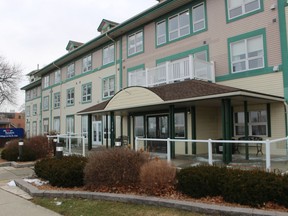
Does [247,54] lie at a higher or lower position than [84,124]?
higher

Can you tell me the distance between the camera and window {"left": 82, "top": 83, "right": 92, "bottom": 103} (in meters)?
26.3

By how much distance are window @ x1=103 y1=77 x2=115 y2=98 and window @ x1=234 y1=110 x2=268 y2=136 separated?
37.2 feet

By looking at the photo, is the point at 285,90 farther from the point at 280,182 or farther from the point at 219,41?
the point at 280,182

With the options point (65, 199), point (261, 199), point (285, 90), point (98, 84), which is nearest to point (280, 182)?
point (261, 199)

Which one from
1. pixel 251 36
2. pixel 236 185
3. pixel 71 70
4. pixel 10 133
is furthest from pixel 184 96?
pixel 71 70

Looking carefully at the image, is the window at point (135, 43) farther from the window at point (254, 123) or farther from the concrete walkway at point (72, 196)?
the concrete walkway at point (72, 196)

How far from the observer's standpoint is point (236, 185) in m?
5.93

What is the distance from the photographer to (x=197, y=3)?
54.0ft

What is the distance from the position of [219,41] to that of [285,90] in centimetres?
455

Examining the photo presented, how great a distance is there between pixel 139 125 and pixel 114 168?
11601 millimetres

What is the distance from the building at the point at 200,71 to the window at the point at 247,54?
1.9 inches

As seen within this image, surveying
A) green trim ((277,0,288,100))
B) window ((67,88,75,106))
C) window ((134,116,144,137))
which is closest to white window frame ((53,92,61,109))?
window ((67,88,75,106))

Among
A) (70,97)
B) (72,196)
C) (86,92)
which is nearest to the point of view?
(72,196)

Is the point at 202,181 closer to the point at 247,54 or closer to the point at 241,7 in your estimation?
the point at 247,54
